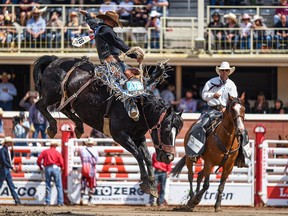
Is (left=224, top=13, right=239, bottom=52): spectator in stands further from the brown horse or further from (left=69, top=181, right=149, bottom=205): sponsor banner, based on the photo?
the brown horse

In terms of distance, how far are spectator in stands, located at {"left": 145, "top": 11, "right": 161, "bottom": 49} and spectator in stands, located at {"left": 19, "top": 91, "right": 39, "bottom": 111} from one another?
3308 millimetres

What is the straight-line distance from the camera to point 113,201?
24.0 meters

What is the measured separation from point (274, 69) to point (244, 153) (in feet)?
28.1

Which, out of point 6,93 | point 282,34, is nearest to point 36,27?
point 6,93

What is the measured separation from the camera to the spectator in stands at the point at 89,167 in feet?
77.4

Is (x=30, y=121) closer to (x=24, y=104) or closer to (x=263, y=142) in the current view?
(x=24, y=104)

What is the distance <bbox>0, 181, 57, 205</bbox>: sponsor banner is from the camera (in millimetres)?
24016

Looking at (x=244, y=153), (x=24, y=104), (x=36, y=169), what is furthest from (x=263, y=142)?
(x=24, y=104)

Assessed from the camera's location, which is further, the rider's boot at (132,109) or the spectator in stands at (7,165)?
the spectator in stands at (7,165)

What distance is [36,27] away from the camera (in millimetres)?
27312

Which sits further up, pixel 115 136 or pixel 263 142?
pixel 115 136

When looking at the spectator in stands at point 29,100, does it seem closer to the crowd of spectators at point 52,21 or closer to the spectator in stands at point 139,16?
the crowd of spectators at point 52,21

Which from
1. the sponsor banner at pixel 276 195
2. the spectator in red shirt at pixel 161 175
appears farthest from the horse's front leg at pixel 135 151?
the sponsor banner at pixel 276 195

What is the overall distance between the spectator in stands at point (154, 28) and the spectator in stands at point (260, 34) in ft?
8.23
